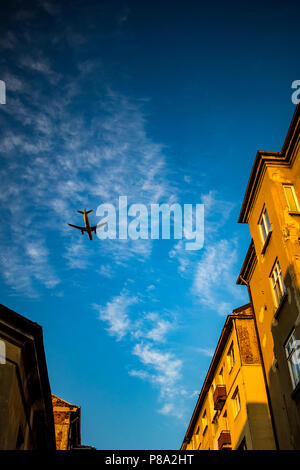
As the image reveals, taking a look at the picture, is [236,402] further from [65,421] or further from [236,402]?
[65,421]

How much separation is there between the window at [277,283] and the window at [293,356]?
6.87 feet

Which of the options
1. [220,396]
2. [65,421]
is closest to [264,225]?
[220,396]

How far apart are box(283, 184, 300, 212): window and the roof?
137 cm

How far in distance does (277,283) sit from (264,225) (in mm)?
3220

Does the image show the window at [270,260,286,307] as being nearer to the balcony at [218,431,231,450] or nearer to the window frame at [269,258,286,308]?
the window frame at [269,258,286,308]

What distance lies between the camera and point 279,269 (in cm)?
2017

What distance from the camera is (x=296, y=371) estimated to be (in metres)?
17.8

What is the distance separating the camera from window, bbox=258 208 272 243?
21666 mm

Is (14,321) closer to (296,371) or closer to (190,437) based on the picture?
(296,371)

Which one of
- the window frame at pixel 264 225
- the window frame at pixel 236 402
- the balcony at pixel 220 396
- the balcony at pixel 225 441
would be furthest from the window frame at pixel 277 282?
the balcony at pixel 225 441

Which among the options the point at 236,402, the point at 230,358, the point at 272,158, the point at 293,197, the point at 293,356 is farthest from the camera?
the point at 230,358

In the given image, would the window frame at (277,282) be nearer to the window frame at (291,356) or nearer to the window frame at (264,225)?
the window frame at (264,225)

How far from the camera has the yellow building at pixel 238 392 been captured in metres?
26.3
